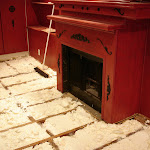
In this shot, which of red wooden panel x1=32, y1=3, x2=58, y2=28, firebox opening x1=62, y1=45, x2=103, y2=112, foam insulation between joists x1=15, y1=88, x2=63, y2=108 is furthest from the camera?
red wooden panel x1=32, y1=3, x2=58, y2=28

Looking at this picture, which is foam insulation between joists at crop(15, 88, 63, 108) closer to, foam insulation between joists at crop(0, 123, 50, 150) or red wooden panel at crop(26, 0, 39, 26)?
foam insulation between joists at crop(0, 123, 50, 150)

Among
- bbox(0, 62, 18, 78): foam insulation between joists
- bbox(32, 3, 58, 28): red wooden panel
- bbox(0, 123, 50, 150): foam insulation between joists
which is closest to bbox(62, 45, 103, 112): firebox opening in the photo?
bbox(0, 123, 50, 150): foam insulation between joists

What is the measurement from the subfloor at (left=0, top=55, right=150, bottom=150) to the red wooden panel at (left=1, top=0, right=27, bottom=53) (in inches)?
66.9

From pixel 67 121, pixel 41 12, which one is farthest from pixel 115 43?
pixel 41 12

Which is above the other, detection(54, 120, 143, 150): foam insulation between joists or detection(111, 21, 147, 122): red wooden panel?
detection(111, 21, 147, 122): red wooden panel

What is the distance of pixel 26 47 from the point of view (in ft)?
15.8

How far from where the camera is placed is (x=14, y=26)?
15.0 feet

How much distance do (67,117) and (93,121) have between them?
0.99 ft

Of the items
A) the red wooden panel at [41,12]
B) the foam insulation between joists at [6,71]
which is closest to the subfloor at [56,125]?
the foam insulation between joists at [6,71]

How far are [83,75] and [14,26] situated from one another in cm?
261

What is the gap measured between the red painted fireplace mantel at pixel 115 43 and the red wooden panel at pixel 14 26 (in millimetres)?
2345

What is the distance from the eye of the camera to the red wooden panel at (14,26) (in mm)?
4371

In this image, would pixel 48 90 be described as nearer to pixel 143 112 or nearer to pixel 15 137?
pixel 15 137

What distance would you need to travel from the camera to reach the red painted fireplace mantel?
184cm
